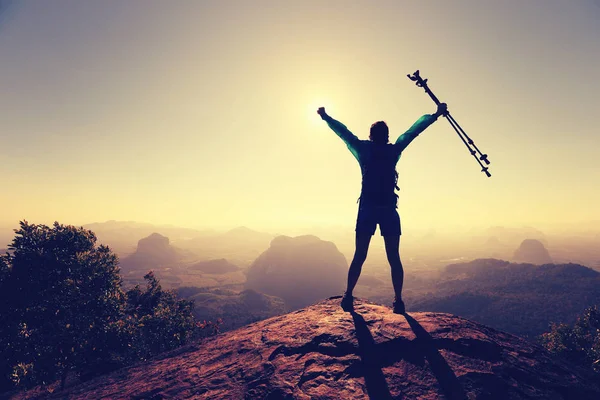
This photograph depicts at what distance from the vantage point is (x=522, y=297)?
382 ft

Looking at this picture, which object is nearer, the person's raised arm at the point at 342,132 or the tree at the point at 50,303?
the person's raised arm at the point at 342,132

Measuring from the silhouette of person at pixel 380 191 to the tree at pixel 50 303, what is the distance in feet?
53.8

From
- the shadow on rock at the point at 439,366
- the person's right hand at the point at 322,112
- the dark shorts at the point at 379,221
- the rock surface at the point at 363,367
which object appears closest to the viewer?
the shadow on rock at the point at 439,366

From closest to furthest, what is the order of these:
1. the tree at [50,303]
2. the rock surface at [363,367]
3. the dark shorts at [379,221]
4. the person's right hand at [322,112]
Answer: the rock surface at [363,367]
the dark shorts at [379,221]
the person's right hand at [322,112]
the tree at [50,303]

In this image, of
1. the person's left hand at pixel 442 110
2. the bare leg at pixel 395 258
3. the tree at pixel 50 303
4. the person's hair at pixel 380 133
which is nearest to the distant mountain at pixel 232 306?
the tree at pixel 50 303

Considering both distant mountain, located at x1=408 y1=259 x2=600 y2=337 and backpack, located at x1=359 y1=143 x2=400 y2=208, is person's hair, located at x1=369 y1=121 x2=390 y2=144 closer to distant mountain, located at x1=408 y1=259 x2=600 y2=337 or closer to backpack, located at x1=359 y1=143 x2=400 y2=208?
backpack, located at x1=359 y1=143 x2=400 y2=208

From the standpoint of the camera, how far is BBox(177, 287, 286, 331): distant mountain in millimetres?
95375

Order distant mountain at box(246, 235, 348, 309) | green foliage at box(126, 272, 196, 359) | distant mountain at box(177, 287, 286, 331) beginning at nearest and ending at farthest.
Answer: green foliage at box(126, 272, 196, 359) < distant mountain at box(177, 287, 286, 331) < distant mountain at box(246, 235, 348, 309)

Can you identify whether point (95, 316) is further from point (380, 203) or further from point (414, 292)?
point (414, 292)

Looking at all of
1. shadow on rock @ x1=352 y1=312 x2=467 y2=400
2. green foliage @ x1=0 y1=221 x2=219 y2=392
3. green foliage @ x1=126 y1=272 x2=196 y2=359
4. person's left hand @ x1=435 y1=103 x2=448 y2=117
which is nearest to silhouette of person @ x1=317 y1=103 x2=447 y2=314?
A: person's left hand @ x1=435 y1=103 x2=448 y2=117

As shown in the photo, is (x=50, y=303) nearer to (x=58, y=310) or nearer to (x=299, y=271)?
(x=58, y=310)

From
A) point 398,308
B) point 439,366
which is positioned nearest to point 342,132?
point 398,308

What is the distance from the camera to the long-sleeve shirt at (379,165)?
17.6 ft

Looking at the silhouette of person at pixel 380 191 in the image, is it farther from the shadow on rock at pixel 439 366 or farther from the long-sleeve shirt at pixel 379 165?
the shadow on rock at pixel 439 366
